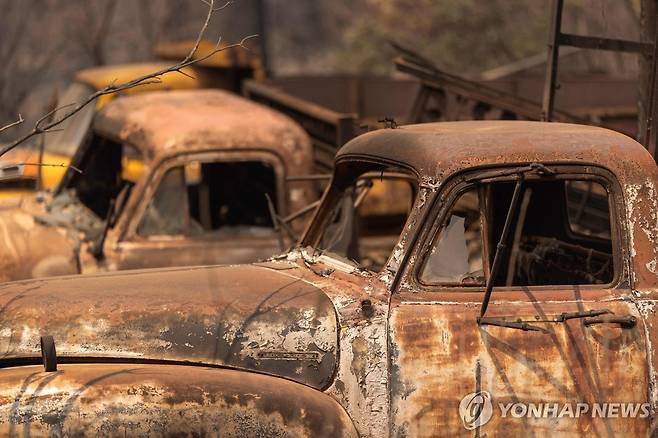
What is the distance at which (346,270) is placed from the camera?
422 cm

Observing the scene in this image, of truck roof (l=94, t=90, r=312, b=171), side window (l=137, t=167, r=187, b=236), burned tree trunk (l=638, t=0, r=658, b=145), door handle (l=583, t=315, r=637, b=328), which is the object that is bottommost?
door handle (l=583, t=315, r=637, b=328)

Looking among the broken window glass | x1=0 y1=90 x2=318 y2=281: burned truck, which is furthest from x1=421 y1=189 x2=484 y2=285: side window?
x1=0 y1=90 x2=318 y2=281: burned truck

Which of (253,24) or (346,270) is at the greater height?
(253,24)

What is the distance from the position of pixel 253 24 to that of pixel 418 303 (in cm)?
1385

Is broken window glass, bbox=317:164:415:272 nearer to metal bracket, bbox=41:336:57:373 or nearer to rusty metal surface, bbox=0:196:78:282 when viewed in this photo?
metal bracket, bbox=41:336:57:373

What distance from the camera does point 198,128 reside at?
21.7ft

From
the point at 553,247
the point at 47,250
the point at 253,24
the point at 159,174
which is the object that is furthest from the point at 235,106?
the point at 253,24

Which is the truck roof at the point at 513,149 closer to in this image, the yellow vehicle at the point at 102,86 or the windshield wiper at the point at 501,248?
the windshield wiper at the point at 501,248

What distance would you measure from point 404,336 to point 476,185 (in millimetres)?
596

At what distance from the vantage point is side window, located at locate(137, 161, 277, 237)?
6.41 m

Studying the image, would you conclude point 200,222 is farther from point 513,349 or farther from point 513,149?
point 513,349

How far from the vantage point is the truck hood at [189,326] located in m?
3.85

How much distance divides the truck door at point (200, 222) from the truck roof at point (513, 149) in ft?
7.27

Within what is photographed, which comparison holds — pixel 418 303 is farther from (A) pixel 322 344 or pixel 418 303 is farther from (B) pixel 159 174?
(B) pixel 159 174
